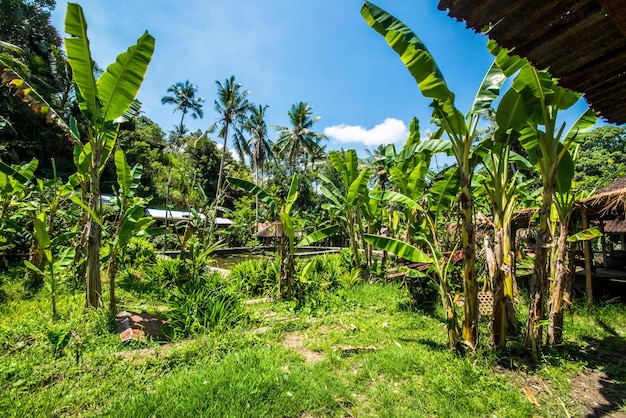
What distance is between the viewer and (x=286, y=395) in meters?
2.46

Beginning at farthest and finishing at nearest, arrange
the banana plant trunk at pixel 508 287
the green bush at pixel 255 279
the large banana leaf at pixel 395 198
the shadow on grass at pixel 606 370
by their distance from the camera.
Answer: the green bush at pixel 255 279 < the large banana leaf at pixel 395 198 < the banana plant trunk at pixel 508 287 < the shadow on grass at pixel 606 370

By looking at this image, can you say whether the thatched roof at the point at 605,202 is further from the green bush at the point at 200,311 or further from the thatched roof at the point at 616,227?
the green bush at the point at 200,311

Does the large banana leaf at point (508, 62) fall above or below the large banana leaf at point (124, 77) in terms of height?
below

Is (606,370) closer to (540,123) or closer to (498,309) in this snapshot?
(498,309)

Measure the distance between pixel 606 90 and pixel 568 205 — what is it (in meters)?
2.31

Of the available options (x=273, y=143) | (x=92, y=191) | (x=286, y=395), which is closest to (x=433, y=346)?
(x=286, y=395)

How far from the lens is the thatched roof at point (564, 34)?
152cm

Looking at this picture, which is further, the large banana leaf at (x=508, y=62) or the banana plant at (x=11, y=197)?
the banana plant at (x=11, y=197)

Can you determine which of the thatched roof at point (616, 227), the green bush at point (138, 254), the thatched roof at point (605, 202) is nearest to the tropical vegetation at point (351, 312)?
the thatched roof at point (605, 202)

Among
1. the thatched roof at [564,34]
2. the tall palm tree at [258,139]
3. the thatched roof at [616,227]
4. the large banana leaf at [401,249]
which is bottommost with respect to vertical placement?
the large banana leaf at [401,249]

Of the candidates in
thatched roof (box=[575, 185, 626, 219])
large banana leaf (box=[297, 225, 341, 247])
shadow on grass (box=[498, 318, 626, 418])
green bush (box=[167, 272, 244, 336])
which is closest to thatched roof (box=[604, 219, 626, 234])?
thatched roof (box=[575, 185, 626, 219])

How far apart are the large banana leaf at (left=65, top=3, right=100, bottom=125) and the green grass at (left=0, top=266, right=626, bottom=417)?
300 centimetres

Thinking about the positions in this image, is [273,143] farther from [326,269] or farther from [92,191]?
[92,191]

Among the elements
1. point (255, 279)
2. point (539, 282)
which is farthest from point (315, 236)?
point (539, 282)
